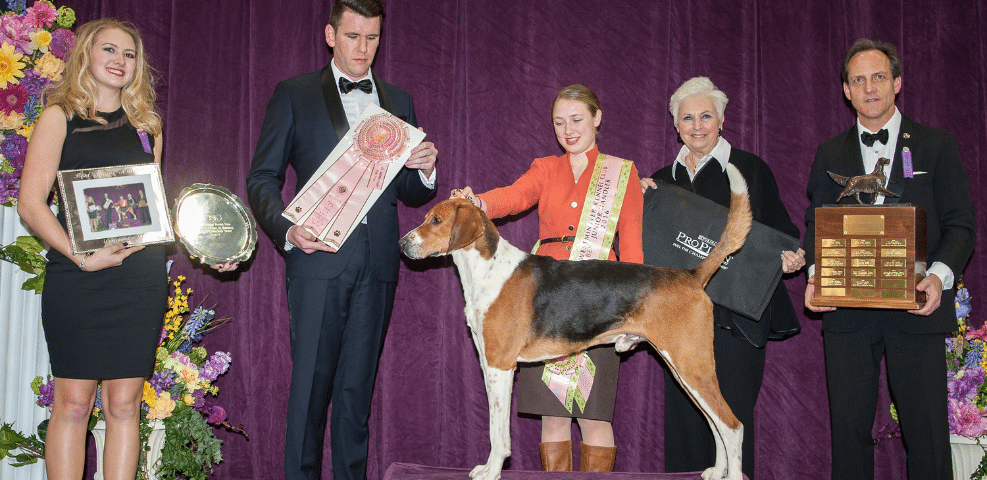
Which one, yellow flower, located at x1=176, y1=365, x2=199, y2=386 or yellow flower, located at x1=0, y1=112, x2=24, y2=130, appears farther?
yellow flower, located at x1=176, y1=365, x2=199, y2=386

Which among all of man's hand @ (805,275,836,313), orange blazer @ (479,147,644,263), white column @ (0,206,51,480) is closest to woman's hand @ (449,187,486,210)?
orange blazer @ (479,147,644,263)

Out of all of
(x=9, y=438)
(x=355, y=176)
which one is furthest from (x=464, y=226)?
(x=9, y=438)

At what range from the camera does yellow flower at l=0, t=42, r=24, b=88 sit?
3.97 m

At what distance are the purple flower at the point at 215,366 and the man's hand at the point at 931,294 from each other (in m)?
4.55

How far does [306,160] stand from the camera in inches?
136

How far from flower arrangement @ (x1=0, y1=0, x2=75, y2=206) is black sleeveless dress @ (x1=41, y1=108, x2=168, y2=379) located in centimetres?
135

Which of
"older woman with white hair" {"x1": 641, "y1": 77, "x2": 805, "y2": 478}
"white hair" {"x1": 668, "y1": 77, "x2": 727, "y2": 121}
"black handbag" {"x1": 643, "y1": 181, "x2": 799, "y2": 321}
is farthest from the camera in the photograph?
"white hair" {"x1": 668, "y1": 77, "x2": 727, "y2": 121}

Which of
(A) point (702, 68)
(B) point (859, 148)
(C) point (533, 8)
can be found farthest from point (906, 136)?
(C) point (533, 8)

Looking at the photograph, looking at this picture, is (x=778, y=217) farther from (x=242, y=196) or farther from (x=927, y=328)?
(x=242, y=196)

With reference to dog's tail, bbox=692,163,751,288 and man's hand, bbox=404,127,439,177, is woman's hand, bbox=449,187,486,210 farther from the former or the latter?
dog's tail, bbox=692,163,751,288

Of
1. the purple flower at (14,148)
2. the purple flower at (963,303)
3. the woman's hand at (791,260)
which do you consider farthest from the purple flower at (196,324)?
the purple flower at (963,303)

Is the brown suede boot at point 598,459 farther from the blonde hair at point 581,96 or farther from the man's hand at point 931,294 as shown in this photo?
the blonde hair at point 581,96

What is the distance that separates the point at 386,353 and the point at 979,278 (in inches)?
188

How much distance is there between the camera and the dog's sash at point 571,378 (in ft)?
11.7
